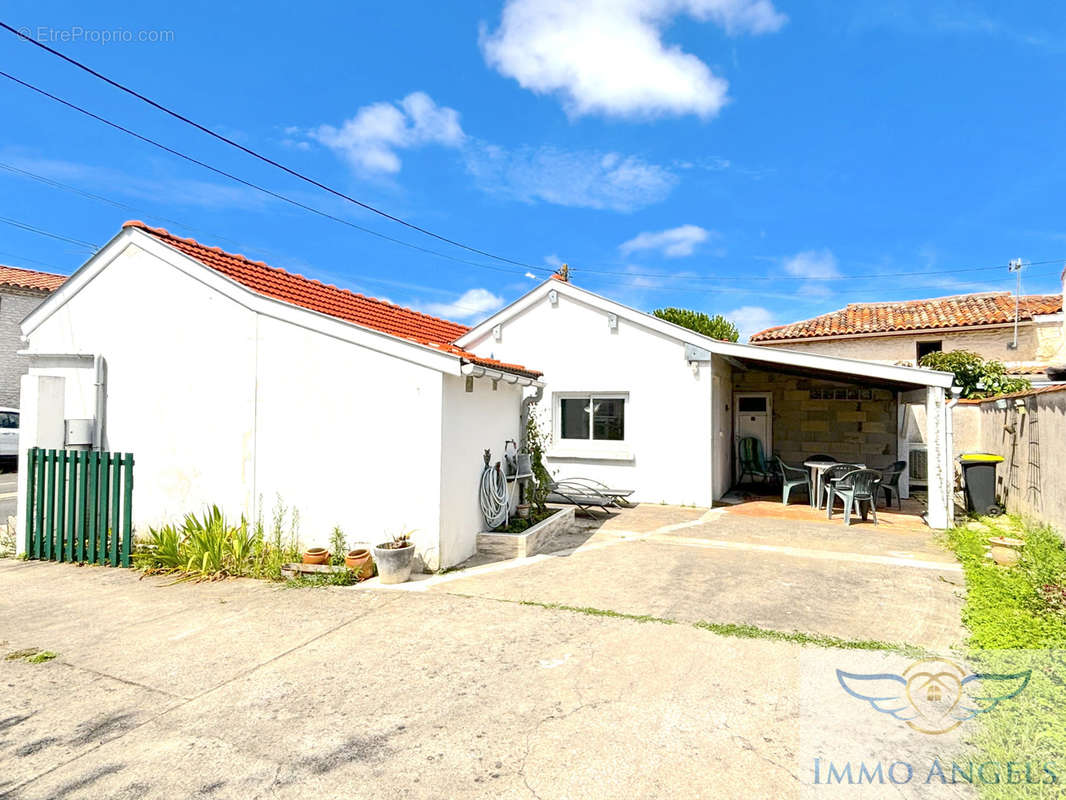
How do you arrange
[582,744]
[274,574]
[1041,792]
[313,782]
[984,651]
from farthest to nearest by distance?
[274,574] < [984,651] < [582,744] < [313,782] < [1041,792]

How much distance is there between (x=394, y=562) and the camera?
5891 millimetres

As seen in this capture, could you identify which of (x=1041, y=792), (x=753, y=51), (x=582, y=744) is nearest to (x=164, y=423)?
(x=582, y=744)

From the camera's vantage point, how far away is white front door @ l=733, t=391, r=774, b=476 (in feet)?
47.7

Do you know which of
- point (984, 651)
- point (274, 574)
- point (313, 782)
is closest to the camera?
point (313, 782)

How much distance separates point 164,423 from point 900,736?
26.7ft

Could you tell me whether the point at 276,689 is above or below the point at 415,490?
below

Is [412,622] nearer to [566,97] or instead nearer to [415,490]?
[415,490]

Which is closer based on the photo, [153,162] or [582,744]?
[582,744]

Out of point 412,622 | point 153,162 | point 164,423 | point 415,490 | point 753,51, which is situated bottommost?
point 412,622

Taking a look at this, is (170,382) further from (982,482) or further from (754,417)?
(982,482)

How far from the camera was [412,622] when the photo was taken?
483cm

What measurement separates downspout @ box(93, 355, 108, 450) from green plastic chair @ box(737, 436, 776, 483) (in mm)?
13147

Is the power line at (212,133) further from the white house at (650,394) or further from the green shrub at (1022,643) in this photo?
the green shrub at (1022,643)

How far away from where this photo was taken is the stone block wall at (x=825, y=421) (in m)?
13.5
